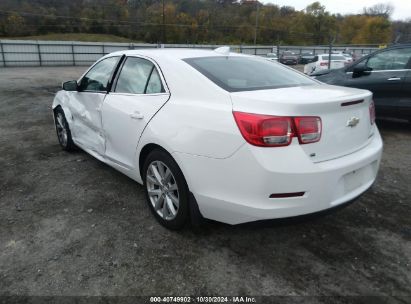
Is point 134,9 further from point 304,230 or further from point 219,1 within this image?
point 304,230

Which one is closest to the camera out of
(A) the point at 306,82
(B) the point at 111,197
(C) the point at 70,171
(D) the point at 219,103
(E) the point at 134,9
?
(D) the point at 219,103

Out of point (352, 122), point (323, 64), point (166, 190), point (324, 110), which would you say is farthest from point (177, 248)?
point (323, 64)

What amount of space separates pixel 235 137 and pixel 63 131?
3.55 metres

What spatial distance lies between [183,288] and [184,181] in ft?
2.56

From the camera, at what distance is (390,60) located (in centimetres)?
622

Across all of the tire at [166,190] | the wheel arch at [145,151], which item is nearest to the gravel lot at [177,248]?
the tire at [166,190]

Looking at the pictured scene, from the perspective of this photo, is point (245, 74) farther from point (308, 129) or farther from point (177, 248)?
point (177, 248)

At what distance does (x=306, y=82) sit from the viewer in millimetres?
3236

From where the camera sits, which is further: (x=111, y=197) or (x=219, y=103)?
(x=111, y=197)

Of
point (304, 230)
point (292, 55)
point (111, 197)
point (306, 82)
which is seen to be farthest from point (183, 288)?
point (292, 55)

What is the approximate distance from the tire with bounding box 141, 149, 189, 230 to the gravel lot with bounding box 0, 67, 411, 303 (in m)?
0.14

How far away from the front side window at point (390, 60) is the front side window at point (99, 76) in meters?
4.91

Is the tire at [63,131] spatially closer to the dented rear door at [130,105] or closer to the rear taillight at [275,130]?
the dented rear door at [130,105]

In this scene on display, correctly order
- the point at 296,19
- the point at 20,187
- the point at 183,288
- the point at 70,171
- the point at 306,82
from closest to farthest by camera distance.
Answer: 1. the point at 183,288
2. the point at 306,82
3. the point at 20,187
4. the point at 70,171
5. the point at 296,19
